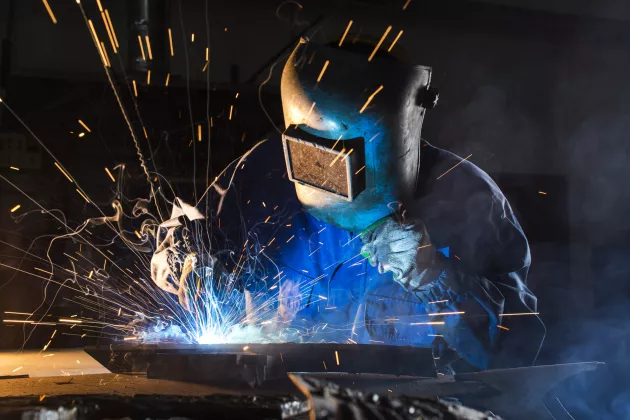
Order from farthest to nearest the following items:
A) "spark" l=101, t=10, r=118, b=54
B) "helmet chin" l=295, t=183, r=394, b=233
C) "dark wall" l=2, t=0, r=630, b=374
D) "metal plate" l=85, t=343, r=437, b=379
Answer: "spark" l=101, t=10, r=118, b=54
"dark wall" l=2, t=0, r=630, b=374
"helmet chin" l=295, t=183, r=394, b=233
"metal plate" l=85, t=343, r=437, b=379

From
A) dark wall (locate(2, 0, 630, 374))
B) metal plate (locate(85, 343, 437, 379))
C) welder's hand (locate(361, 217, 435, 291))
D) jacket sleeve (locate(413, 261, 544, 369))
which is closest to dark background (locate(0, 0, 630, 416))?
dark wall (locate(2, 0, 630, 374))

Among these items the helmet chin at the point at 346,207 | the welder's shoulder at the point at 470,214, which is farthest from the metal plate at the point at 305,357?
the welder's shoulder at the point at 470,214

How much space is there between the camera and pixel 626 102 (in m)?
2.70

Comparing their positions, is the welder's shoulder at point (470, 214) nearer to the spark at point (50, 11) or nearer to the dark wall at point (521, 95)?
the dark wall at point (521, 95)

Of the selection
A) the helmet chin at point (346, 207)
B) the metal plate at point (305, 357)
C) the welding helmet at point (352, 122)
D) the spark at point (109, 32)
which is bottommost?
the metal plate at point (305, 357)

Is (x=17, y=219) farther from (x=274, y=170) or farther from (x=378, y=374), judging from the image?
(x=378, y=374)

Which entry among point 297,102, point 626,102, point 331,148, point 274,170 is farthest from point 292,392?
point 626,102

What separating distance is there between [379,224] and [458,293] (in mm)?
362

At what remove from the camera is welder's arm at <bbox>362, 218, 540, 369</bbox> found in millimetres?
1955

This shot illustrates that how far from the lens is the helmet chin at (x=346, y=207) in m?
2.02

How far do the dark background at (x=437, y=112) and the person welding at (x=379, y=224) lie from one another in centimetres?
69

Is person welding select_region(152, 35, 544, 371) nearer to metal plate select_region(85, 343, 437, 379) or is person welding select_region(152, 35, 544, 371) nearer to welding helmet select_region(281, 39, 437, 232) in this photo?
welding helmet select_region(281, 39, 437, 232)

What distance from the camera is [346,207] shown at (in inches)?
81.2

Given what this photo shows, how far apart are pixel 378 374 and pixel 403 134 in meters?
0.92
